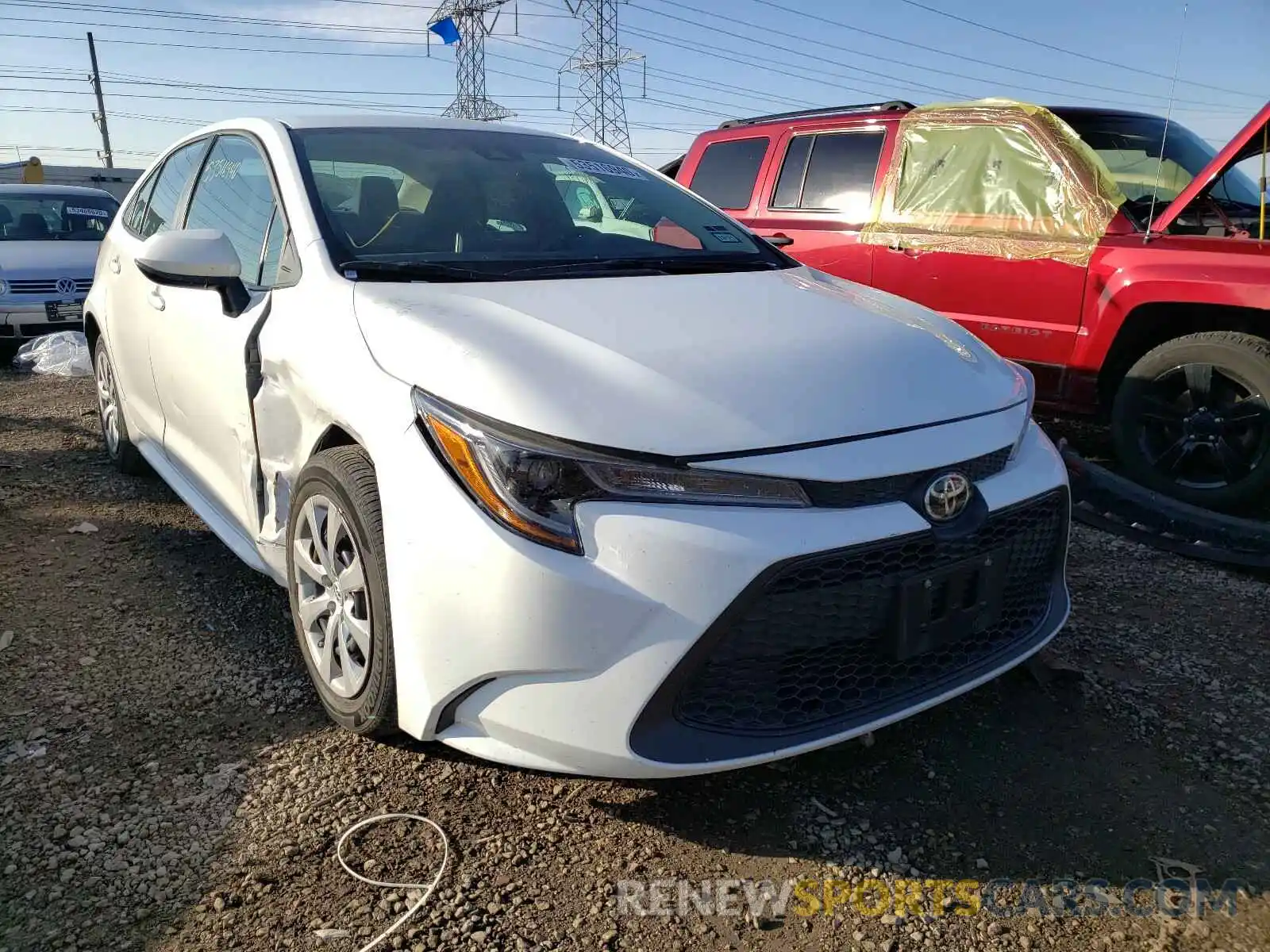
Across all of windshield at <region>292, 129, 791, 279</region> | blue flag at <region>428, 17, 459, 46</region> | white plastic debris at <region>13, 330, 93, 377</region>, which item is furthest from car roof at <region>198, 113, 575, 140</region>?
blue flag at <region>428, 17, 459, 46</region>

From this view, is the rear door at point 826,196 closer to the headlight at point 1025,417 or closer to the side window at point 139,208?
the headlight at point 1025,417

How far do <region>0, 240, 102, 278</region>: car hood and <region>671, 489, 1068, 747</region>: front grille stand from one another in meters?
8.31

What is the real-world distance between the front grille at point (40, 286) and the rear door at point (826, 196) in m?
5.90

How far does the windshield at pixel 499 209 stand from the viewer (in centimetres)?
274

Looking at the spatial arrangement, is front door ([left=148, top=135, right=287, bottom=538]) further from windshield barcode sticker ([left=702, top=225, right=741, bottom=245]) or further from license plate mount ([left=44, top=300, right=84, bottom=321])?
license plate mount ([left=44, top=300, right=84, bottom=321])

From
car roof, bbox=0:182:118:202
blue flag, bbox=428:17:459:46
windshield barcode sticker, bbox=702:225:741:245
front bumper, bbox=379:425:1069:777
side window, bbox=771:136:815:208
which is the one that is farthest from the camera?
blue flag, bbox=428:17:459:46

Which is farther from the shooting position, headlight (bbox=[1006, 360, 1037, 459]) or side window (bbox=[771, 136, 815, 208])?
side window (bbox=[771, 136, 815, 208])

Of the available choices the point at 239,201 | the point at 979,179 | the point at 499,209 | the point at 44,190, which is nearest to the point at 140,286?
the point at 239,201

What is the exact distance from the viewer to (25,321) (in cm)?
823

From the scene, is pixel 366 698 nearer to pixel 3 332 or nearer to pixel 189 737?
pixel 189 737

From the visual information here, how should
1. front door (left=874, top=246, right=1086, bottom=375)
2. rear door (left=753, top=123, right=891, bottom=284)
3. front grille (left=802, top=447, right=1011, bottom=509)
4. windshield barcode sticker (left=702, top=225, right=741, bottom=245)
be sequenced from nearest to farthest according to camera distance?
front grille (left=802, top=447, right=1011, bottom=509)
windshield barcode sticker (left=702, top=225, right=741, bottom=245)
front door (left=874, top=246, right=1086, bottom=375)
rear door (left=753, top=123, right=891, bottom=284)

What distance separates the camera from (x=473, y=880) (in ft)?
6.51

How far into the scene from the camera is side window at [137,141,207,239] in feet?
12.3

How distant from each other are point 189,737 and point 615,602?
4.48ft
